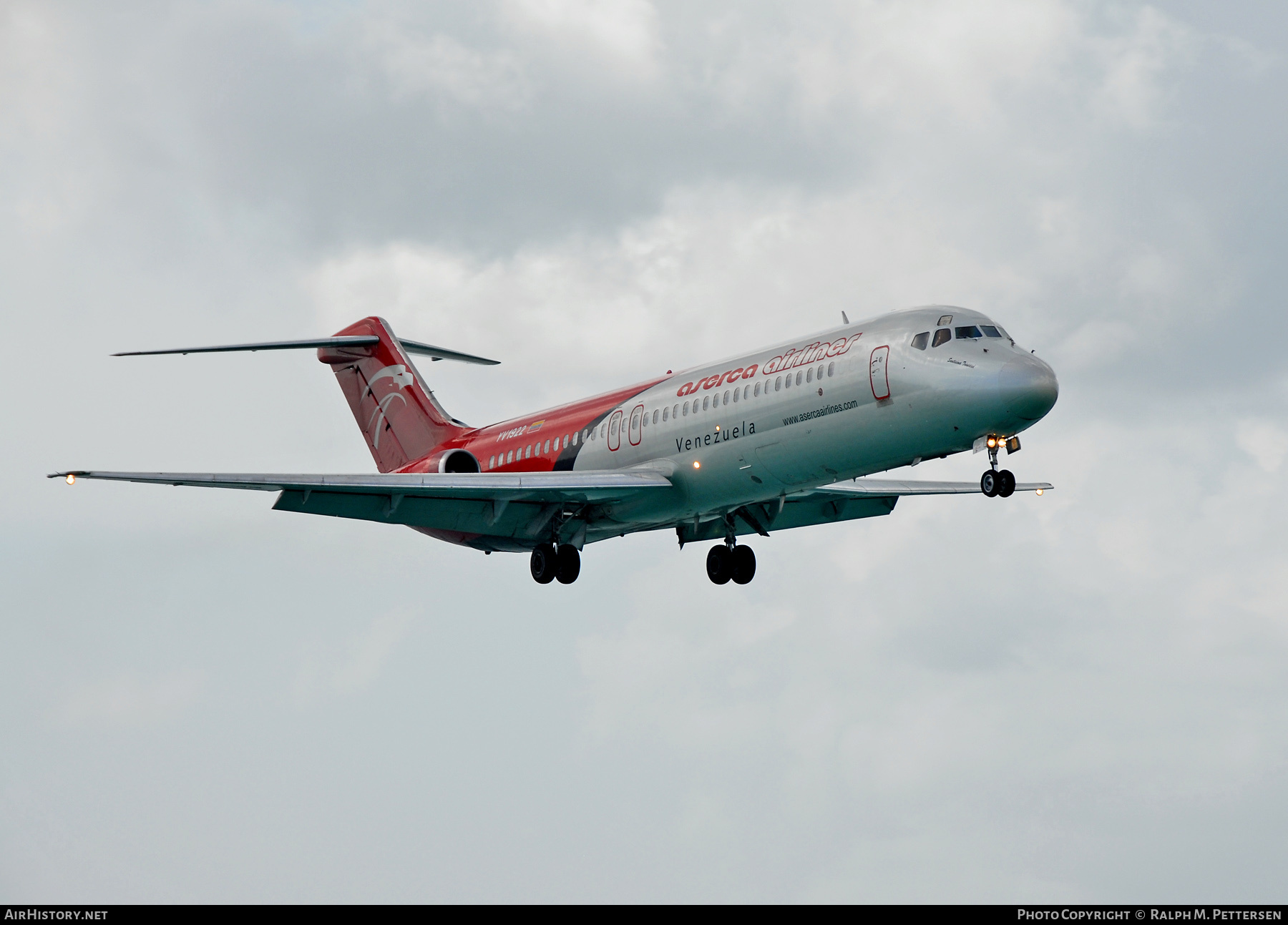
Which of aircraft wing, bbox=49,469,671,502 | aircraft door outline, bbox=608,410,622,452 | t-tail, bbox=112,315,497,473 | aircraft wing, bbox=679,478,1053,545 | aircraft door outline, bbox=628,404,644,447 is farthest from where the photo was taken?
t-tail, bbox=112,315,497,473

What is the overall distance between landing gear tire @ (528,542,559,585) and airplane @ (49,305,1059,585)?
0.03 meters

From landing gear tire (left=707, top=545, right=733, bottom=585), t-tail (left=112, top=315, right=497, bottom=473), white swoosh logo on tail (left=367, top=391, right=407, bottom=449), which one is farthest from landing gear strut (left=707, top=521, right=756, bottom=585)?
white swoosh logo on tail (left=367, top=391, right=407, bottom=449)

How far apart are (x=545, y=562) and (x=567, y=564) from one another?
1.44 feet

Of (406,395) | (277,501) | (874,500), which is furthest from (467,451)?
(874,500)

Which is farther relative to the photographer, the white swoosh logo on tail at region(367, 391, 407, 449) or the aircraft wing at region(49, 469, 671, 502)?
the white swoosh logo on tail at region(367, 391, 407, 449)

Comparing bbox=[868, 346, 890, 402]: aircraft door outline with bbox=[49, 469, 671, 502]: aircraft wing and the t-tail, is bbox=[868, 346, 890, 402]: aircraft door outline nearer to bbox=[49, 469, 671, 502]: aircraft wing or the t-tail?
bbox=[49, 469, 671, 502]: aircraft wing

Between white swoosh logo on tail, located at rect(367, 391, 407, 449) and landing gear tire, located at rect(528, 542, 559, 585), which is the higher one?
white swoosh logo on tail, located at rect(367, 391, 407, 449)

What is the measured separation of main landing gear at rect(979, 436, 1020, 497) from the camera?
2409cm

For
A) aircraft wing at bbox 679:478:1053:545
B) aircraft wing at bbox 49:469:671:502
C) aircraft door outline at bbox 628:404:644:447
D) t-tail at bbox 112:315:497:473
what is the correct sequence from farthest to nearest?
t-tail at bbox 112:315:497:473
aircraft wing at bbox 679:478:1053:545
aircraft door outline at bbox 628:404:644:447
aircraft wing at bbox 49:469:671:502

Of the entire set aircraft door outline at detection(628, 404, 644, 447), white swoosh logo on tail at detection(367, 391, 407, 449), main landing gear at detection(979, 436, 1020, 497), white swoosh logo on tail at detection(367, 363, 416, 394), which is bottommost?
main landing gear at detection(979, 436, 1020, 497)

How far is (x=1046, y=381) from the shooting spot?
79.7 ft

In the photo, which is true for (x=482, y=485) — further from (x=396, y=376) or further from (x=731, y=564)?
(x=396, y=376)

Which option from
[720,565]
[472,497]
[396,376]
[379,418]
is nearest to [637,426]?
[472,497]

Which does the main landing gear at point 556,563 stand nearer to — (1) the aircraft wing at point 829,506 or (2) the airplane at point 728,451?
(2) the airplane at point 728,451
